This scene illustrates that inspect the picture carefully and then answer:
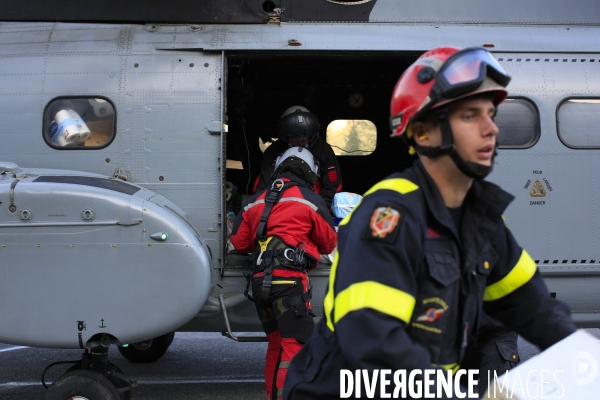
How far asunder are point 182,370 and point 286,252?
2621 millimetres

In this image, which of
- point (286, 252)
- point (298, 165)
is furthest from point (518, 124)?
point (286, 252)

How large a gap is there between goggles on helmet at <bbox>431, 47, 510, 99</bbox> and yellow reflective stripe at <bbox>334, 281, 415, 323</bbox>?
0.62 m

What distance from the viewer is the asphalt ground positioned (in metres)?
6.04

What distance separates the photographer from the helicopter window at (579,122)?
17.5 feet

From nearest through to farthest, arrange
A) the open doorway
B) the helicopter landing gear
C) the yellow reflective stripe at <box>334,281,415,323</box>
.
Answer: the yellow reflective stripe at <box>334,281,415,323</box>
the helicopter landing gear
the open doorway

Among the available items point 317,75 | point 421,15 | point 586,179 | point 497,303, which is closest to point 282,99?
point 317,75

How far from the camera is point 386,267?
1817 mm

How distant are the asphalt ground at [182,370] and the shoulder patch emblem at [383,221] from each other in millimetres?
4380

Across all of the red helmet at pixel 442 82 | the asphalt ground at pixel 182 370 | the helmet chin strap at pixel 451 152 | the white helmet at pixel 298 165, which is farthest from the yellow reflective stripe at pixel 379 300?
the asphalt ground at pixel 182 370

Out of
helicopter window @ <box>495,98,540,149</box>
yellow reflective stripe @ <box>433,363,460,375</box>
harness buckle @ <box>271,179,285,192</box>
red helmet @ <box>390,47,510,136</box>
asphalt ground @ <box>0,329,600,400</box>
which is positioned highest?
helicopter window @ <box>495,98,540,149</box>

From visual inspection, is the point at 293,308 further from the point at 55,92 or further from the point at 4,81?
the point at 4,81

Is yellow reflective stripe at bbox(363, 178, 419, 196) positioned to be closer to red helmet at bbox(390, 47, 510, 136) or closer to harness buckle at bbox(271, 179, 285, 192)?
red helmet at bbox(390, 47, 510, 136)

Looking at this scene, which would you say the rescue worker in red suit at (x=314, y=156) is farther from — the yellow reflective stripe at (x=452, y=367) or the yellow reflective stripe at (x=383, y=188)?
the yellow reflective stripe at (x=452, y=367)

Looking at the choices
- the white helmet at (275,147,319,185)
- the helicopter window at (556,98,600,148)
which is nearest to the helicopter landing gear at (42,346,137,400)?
the white helmet at (275,147,319,185)
